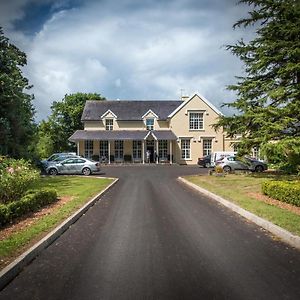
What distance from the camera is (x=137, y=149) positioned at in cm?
5225

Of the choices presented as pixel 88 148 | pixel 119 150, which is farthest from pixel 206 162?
pixel 88 148

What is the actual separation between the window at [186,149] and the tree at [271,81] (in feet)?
83.5

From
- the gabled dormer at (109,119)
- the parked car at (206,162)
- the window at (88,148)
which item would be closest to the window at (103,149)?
the window at (88,148)

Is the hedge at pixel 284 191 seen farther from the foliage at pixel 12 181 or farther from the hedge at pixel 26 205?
the foliage at pixel 12 181

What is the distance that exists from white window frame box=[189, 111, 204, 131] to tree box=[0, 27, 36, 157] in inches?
1111

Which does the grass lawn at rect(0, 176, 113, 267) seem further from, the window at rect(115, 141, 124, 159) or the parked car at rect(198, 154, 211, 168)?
the window at rect(115, 141, 124, 159)

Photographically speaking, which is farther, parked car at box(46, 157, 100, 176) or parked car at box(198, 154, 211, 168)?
parked car at box(198, 154, 211, 168)

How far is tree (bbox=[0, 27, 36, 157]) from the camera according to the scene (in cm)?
2450

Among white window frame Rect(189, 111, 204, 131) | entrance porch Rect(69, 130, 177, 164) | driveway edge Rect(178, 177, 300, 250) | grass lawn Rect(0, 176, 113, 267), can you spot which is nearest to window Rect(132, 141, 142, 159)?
entrance porch Rect(69, 130, 177, 164)

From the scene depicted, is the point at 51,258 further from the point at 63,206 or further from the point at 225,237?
the point at 63,206

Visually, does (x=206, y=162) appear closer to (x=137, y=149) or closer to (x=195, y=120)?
(x=195, y=120)

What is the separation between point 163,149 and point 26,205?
1591 inches

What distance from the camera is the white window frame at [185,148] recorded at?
52.0 meters

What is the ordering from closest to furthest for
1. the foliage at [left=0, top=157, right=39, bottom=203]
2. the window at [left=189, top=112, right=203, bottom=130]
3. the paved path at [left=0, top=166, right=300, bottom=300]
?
1. the paved path at [left=0, top=166, right=300, bottom=300]
2. the foliage at [left=0, top=157, right=39, bottom=203]
3. the window at [left=189, top=112, right=203, bottom=130]
